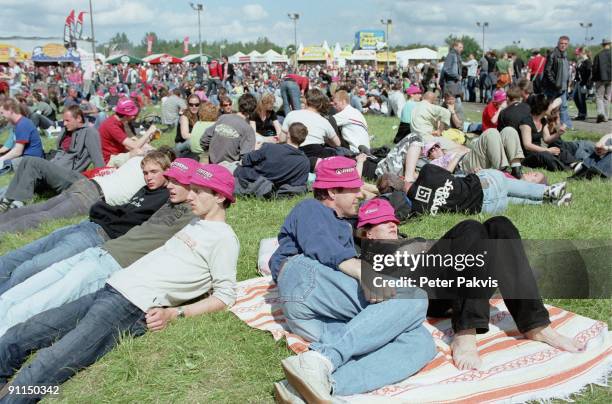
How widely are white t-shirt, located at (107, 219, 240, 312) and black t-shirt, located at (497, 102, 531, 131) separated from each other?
19.3 feet

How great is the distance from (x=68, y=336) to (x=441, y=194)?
3802 mm

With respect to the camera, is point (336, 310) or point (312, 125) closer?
point (336, 310)

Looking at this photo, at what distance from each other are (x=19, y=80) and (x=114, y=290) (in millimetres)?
26034

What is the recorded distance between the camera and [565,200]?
6.32 meters

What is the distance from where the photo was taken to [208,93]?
2327 cm

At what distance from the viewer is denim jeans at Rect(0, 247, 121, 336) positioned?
3.83 meters

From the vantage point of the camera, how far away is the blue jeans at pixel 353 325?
9.55ft

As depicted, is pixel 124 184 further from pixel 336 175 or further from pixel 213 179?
pixel 336 175

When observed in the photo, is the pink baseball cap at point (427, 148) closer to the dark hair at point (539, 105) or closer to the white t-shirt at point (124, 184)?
the dark hair at point (539, 105)

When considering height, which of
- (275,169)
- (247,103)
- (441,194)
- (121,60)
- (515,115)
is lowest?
(441,194)

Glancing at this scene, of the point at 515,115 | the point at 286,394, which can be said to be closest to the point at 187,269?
the point at 286,394

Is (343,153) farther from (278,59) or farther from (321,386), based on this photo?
(278,59)

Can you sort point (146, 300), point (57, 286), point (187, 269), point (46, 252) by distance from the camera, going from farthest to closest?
1. point (46, 252)
2. point (57, 286)
3. point (187, 269)
4. point (146, 300)

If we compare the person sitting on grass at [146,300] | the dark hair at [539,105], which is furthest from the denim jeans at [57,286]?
the dark hair at [539,105]
